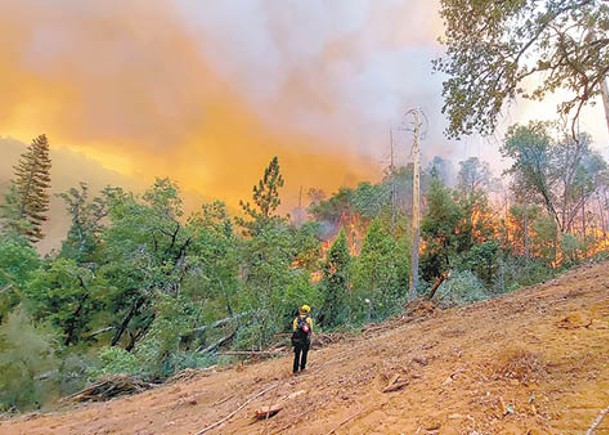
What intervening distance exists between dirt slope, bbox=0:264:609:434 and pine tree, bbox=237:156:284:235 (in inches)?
313

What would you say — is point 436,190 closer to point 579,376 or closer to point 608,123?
point 608,123

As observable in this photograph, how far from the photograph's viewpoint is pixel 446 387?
311cm

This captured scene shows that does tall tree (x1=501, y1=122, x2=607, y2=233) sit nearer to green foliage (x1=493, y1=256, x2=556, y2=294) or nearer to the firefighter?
green foliage (x1=493, y1=256, x2=556, y2=294)

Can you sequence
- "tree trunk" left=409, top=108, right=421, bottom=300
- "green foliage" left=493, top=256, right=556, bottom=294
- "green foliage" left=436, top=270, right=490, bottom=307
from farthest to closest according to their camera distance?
"green foliage" left=493, top=256, right=556, bottom=294, "tree trunk" left=409, top=108, right=421, bottom=300, "green foliage" left=436, top=270, right=490, bottom=307

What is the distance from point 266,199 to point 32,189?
2283 centimetres

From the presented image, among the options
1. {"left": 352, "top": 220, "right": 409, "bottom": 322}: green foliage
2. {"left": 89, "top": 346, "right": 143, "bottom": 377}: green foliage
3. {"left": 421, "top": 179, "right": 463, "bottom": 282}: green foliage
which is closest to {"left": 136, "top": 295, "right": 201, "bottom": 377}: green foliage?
{"left": 89, "top": 346, "right": 143, "bottom": 377}: green foliage

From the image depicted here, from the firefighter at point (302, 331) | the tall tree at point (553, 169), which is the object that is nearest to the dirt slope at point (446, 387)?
the firefighter at point (302, 331)

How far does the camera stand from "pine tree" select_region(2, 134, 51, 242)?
2592 centimetres

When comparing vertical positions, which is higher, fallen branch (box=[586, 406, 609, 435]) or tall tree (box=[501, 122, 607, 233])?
tall tree (box=[501, 122, 607, 233])

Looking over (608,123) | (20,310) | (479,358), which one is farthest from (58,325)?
(608,123)

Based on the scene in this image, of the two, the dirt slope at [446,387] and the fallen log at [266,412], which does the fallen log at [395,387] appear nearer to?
the dirt slope at [446,387]

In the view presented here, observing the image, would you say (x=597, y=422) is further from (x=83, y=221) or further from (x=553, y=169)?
(x=553, y=169)

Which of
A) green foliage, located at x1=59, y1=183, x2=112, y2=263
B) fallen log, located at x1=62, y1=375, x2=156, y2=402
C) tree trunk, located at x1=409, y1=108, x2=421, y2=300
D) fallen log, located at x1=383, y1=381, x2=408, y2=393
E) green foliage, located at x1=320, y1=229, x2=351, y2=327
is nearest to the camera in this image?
fallen log, located at x1=383, y1=381, x2=408, y2=393

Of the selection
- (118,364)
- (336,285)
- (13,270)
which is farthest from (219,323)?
(13,270)
